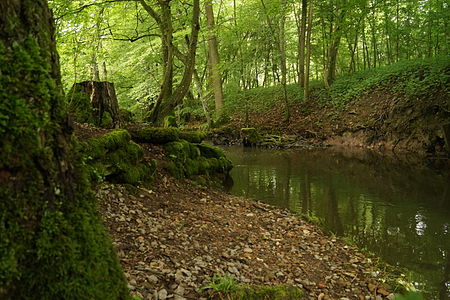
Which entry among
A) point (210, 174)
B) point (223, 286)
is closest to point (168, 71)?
point (210, 174)

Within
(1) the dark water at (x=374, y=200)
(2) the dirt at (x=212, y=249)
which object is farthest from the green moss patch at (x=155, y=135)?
(1) the dark water at (x=374, y=200)

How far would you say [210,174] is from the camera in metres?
9.27

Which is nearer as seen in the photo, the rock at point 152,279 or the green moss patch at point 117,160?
the rock at point 152,279

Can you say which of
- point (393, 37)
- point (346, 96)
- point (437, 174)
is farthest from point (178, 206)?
point (393, 37)

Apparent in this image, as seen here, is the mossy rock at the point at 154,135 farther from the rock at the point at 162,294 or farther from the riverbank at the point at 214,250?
the rock at the point at 162,294

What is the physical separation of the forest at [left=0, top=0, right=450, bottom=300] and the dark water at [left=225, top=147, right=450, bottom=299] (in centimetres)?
5

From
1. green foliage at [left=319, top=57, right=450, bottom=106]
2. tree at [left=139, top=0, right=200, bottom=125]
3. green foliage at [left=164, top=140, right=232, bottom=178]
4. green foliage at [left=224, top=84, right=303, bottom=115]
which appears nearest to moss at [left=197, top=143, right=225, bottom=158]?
green foliage at [left=164, top=140, right=232, bottom=178]

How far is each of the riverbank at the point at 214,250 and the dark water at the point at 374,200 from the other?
0.73 meters

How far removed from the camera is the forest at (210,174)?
4.77ft

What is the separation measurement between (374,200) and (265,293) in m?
6.07

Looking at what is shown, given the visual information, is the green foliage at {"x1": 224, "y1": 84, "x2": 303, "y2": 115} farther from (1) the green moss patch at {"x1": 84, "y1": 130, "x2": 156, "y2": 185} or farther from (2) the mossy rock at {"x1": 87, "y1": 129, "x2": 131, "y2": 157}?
(2) the mossy rock at {"x1": 87, "y1": 129, "x2": 131, "y2": 157}

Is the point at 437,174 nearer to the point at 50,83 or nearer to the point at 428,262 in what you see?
the point at 428,262

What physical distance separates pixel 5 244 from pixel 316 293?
3.51 m

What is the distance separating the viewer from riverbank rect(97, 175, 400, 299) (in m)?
3.46
